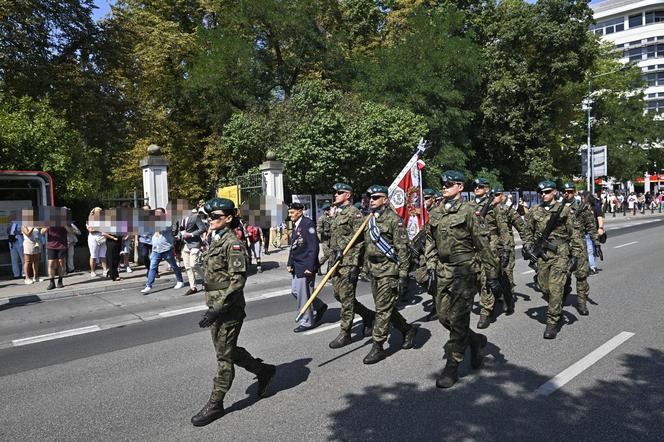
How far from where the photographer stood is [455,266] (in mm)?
4531

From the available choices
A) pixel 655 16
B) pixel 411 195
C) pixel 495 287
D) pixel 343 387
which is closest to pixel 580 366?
pixel 495 287

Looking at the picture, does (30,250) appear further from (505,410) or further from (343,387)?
(505,410)

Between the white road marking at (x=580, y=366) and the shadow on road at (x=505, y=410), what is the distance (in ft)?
0.25

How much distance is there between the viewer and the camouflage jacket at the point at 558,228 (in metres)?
6.11

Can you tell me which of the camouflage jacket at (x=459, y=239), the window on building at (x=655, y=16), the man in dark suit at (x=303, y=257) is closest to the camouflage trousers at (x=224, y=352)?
the camouflage jacket at (x=459, y=239)

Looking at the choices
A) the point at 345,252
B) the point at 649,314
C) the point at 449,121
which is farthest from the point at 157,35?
the point at 649,314

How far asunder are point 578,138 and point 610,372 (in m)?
35.7

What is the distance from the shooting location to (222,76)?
A: 2262 cm

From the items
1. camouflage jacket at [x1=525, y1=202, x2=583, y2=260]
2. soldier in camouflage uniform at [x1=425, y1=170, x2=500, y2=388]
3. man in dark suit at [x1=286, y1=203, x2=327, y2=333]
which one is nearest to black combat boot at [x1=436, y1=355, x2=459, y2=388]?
soldier in camouflage uniform at [x1=425, y1=170, x2=500, y2=388]

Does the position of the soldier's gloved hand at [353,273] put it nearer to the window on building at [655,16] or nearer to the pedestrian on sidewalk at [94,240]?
the pedestrian on sidewalk at [94,240]

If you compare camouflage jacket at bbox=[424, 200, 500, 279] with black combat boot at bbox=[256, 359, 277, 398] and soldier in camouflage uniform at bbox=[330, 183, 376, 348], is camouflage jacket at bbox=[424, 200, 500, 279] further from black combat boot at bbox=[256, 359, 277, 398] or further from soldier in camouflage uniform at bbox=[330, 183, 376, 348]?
black combat boot at bbox=[256, 359, 277, 398]

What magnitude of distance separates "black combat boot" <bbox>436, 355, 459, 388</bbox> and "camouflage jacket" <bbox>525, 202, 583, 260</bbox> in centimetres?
244

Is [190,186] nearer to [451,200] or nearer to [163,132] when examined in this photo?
[163,132]

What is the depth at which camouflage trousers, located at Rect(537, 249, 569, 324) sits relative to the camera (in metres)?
5.77
